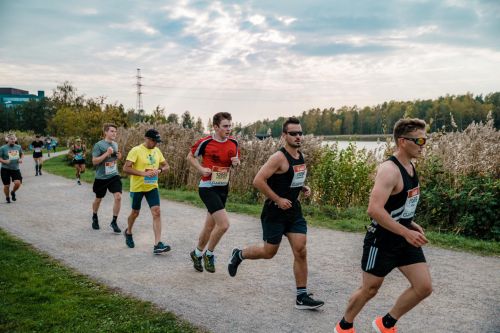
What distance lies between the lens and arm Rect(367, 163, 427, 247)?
131 inches

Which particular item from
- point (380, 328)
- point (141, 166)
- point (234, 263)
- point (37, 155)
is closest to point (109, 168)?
point (141, 166)

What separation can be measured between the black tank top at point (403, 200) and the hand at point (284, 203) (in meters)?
1.25

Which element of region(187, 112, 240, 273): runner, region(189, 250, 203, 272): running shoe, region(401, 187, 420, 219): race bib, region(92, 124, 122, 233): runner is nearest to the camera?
region(401, 187, 420, 219): race bib

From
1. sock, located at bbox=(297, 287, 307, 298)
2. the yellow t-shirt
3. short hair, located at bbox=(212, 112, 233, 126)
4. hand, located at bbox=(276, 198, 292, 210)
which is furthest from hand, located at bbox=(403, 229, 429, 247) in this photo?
the yellow t-shirt

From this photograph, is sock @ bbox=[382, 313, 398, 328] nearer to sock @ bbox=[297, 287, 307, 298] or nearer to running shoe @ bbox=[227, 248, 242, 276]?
sock @ bbox=[297, 287, 307, 298]

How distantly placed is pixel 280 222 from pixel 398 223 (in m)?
1.64

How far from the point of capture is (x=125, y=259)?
6695 millimetres

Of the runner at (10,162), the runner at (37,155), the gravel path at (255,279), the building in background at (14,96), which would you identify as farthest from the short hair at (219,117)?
the building in background at (14,96)

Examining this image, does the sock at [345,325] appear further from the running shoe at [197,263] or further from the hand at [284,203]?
the running shoe at [197,263]

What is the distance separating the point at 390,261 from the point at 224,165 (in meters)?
3.00

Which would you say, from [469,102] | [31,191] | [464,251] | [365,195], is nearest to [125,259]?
[464,251]

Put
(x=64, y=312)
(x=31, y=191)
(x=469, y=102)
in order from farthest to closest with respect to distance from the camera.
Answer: (x=469, y=102) < (x=31, y=191) < (x=64, y=312)

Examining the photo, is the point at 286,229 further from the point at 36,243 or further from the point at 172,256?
the point at 36,243

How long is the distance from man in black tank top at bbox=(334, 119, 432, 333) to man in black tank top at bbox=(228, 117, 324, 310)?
1.08 m
